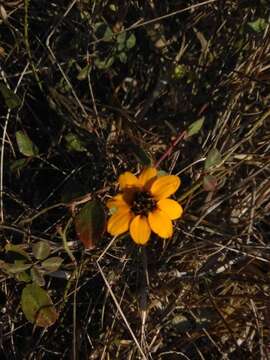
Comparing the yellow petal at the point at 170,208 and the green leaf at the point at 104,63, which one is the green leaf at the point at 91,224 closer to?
the yellow petal at the point at 170,208

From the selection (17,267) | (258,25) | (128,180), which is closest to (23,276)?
(17,267)

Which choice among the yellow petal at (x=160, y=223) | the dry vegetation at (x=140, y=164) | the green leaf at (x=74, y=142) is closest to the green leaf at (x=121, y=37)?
the dry vegetation at (x=140, y=164)

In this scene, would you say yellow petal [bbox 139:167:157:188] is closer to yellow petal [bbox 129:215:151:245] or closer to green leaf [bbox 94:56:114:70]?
yellow petal [bbox 129:215:151:245]

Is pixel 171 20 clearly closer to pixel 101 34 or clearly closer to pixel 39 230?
pixel 101 34

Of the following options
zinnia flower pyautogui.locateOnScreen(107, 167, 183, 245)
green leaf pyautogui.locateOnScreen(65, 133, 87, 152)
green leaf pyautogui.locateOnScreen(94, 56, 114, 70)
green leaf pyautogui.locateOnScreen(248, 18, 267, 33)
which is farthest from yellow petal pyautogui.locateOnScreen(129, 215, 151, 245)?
green leaf pyautogui.locateOnScreen(248, 18, 267, 33)

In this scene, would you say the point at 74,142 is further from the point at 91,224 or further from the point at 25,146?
the point at 91,224

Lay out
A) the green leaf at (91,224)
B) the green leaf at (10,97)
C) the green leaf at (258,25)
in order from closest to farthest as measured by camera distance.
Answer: the green leaf at (91,224) → the green leaf at (10,97) → the green leaf at (258,25)
